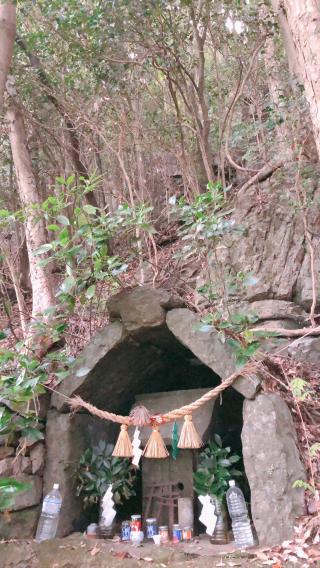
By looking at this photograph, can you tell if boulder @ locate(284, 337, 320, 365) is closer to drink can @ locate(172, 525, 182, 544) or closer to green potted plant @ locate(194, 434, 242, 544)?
green potted plant @ locate(194, 434, 242, 544)

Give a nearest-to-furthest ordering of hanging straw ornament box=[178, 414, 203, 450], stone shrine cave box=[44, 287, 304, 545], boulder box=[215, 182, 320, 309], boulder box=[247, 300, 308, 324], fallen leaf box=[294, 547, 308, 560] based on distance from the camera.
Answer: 1. fallen leaf box=[294, 547, 308, 560]
2. stone shrine cave box=[44, 287, 304, 545]
3. hanging straw ornament box=[178, 414, 203, 450]
4. boulder box=[247, 300, 308, 324]
5. boulder box=[215, 182, 320, 309]

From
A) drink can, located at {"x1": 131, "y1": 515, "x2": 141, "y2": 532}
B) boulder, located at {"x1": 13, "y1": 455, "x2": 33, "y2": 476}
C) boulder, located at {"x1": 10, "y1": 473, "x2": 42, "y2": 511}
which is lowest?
drink can, located at {"x1": 131, "y1": 515, "x2": 141, "y2": 532}

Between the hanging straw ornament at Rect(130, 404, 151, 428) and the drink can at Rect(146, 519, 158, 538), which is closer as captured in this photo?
the hanging straw ornament at Rect(130, 404, 151, 428)

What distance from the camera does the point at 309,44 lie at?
3688mm

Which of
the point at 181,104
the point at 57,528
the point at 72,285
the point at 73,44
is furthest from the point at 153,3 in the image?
the point at 57,528

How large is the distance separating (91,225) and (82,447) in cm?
191

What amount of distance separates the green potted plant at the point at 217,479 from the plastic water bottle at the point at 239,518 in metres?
0.10

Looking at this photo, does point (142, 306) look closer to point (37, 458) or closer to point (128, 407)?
point (128, 407)

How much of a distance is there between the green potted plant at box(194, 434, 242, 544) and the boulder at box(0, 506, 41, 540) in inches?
51.1

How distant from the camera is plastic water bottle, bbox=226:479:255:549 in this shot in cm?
351

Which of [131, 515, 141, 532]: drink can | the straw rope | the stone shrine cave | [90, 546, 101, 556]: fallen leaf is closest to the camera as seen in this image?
the stone shrine cave

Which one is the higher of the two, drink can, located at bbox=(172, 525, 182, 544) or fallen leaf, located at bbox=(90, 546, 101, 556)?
fallen leaf, located at bbox=(90, 546, 101, 556)

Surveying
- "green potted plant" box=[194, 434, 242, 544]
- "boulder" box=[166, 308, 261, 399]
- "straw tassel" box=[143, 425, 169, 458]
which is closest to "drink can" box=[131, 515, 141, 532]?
"green potted plant" box=[194, 434, 242, 544]

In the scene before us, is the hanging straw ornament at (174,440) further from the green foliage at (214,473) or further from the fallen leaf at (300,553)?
the fallen leaf at (300,553)
